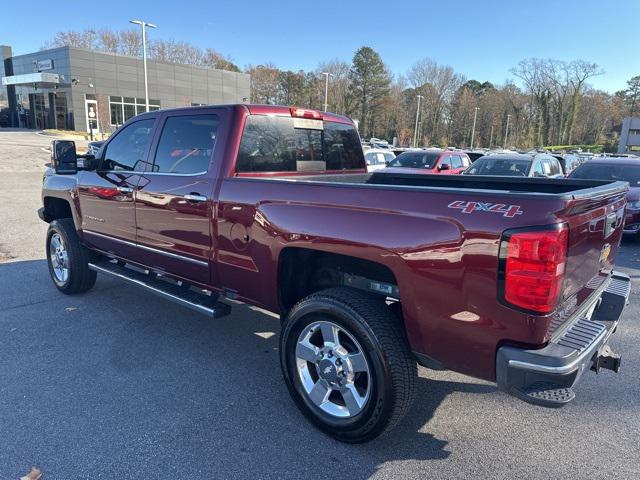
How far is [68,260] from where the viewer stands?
17.3ft

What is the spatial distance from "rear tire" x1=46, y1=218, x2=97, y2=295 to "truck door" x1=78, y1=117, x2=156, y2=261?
242mm

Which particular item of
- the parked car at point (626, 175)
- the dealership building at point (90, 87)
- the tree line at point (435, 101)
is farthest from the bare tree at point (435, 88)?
the parked car at point (626, 175)

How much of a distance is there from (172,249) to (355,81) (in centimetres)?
7696

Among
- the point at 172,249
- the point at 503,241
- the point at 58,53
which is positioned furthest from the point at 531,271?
the point at 58,53

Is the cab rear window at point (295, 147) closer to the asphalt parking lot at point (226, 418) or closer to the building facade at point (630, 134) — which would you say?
the asphalt parking lot at point (226, 418)

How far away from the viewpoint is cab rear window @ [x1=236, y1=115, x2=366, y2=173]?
12.0 feet

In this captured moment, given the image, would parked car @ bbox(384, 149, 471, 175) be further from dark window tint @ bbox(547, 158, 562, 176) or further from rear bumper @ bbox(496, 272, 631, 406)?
rear bumper @ bbox(496, 272, 631, 406)

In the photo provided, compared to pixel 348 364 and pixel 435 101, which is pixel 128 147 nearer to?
pixel 348 364

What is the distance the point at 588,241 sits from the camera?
2553 millimetres

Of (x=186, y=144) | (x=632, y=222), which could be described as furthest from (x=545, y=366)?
(x=632, y=222)

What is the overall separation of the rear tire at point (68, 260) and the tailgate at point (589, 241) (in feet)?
16.0

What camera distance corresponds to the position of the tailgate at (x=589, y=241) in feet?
7.52

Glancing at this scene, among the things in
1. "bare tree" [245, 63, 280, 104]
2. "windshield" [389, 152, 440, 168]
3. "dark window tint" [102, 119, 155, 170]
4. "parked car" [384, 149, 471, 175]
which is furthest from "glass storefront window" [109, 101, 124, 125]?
"dark window tint" [102, 119, 155, 170]

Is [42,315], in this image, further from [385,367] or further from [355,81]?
[355,81]
